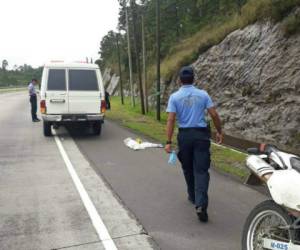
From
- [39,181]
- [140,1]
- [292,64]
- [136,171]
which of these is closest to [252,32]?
[292,64]

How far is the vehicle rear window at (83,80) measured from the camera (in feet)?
45.6

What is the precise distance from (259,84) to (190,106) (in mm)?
11536

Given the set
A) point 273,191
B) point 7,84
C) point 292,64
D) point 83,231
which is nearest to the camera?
point 273,191

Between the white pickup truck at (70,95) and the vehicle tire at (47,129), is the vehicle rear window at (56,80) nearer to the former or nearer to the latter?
the white pickup truck at (70,95)

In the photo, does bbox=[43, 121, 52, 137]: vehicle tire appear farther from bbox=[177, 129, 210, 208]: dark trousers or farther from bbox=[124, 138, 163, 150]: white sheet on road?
bbox=[177, 129, 210, 208]: dark trousers

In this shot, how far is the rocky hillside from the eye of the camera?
46.9 feet

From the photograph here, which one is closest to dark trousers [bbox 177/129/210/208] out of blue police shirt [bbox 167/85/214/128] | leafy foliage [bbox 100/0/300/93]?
blue police shirt [bbox 167/85/214/128]

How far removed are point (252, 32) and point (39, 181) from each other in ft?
44.2

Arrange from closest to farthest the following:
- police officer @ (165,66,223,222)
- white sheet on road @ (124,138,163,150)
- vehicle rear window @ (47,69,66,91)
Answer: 1. police officer @ (165,66,223,222)
2. white sheet on road @ (124,138,163,150)
3. vehicle rear window @ (47,69,66,91)

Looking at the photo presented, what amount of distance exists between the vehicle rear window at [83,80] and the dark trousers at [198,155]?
8607mm

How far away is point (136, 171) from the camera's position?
346 inches

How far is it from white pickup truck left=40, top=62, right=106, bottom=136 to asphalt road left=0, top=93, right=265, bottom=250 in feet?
9.90

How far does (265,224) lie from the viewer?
4055 millimetres

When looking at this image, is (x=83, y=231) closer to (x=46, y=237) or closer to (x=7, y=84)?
(x=46, y=237)
